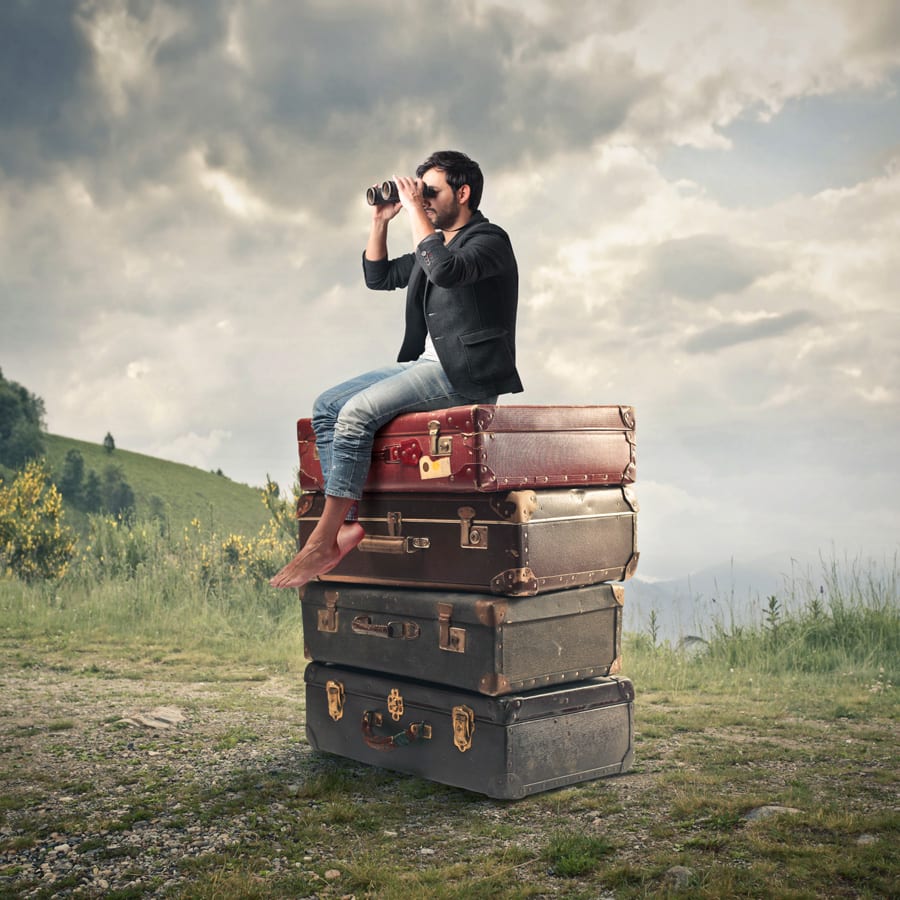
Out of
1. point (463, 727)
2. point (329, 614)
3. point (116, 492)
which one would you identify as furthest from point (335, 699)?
point (116, 492)

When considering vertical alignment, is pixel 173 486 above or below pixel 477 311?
above

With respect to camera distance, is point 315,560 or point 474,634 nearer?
point 474,634

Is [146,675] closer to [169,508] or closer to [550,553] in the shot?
[550,553]

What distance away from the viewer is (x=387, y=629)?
183 inches

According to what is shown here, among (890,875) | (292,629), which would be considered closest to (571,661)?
(890,875)

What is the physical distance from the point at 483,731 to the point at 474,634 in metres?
0.41

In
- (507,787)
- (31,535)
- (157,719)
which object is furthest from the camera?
(31,535)

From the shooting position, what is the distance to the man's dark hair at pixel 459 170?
15.5 ft

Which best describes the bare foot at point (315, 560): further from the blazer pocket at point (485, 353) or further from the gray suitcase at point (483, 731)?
the blazer pocket at point (485, 353)

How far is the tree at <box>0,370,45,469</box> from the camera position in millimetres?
21609

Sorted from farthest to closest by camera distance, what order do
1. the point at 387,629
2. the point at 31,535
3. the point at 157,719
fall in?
1. the point at 31,535
2. the point at 157,719
3. the point at 387,629

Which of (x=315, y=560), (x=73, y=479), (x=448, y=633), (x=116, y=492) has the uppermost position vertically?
(x=73, y=479)

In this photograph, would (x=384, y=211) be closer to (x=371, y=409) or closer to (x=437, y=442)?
(x=371, y=409)

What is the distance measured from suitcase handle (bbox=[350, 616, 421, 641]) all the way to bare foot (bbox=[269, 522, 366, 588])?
0.99 feet
